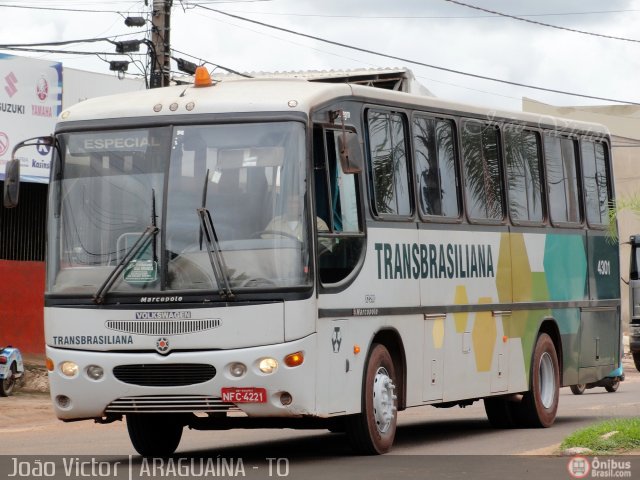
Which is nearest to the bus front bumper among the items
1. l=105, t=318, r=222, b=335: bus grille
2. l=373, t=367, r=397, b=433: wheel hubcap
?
l=105, t=318, r=222, b=335: bus grille

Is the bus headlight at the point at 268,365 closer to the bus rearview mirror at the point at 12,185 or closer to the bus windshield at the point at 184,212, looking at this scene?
the bus windshield at the point at 184,212

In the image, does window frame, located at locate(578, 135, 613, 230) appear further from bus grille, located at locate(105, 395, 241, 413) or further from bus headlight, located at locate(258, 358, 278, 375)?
bus grille, located at locate(105, 395, 241, 413)

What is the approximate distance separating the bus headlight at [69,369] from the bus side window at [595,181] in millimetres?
8042

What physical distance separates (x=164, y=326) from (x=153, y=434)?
179cm

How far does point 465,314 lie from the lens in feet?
49.7

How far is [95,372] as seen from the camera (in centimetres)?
1246

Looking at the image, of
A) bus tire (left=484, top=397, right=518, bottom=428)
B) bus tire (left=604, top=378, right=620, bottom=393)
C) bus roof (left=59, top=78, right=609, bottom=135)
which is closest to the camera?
bus roof (left=59, top=78, right=609, bottom=135)

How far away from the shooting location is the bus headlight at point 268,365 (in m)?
12.0

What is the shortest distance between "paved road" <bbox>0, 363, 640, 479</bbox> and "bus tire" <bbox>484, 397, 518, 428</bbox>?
0.20 meters

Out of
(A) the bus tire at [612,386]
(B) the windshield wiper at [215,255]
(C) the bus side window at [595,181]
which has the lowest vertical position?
(A) the bus tire at [612,386]

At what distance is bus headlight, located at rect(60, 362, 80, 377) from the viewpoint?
12518mm

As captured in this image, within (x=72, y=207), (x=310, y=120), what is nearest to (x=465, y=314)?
(x=310, y=120)

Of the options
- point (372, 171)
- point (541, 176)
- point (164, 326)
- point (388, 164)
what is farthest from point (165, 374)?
point (541, 176)

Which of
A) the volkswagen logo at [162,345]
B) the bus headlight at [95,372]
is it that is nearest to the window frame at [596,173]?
the volkswagen logo at [162,345]
